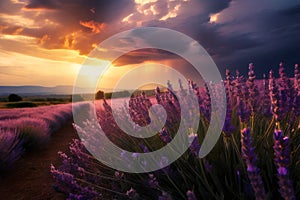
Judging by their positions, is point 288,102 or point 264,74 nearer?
point 288,102

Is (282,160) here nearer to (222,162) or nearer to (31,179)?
(222,162)

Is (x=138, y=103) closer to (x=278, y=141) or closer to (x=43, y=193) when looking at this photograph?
(x=43, y=193)

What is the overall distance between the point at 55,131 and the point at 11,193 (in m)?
6.51

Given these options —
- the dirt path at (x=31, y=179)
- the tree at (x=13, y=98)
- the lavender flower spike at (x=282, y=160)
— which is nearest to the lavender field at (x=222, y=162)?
the lavender flower spike at (x=282, y=160)

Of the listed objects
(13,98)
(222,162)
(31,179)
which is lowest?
(31,179)

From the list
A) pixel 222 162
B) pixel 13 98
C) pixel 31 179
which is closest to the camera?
pixel 222 162

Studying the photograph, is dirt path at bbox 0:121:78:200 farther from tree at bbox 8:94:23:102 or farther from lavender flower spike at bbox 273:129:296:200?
tree at bbox 8:94:23:102

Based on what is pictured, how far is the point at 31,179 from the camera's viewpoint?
14.4 ft

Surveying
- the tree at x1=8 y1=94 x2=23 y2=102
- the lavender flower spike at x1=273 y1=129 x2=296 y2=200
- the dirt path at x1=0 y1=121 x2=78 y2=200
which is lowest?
the dirt path at x1=0 y1=121 x2=78 y2=200

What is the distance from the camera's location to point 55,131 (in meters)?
10.2

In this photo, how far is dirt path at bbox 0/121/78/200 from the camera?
3.68 meters

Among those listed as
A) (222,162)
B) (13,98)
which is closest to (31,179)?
(222,162)

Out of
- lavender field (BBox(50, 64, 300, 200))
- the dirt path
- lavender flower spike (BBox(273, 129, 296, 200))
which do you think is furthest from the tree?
lavender flower spike (BBox(273, 129, 296, 200))

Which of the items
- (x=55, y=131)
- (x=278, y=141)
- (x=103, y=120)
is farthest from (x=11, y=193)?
(x=55, y=131)
